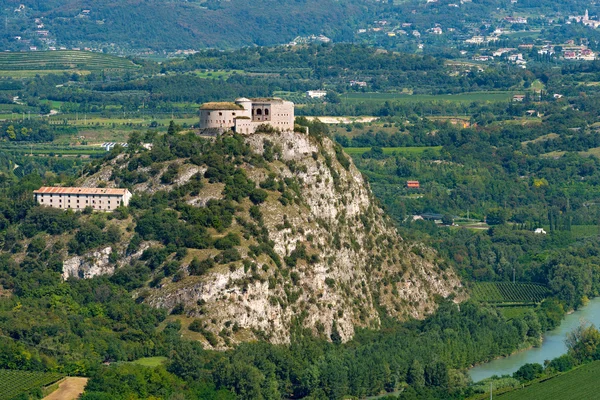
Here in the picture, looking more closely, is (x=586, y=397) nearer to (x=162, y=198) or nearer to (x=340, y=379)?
(x=340, y=379)

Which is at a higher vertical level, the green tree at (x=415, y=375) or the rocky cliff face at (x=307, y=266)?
the rocky cliff face at (x=307, y=266)

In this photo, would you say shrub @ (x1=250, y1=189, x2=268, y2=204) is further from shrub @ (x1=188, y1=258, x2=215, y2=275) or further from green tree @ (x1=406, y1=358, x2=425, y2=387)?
green tree @ (x1=406, y1=358, x2=425, y2=387)

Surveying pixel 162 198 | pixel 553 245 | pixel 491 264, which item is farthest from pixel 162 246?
pixel 553 245

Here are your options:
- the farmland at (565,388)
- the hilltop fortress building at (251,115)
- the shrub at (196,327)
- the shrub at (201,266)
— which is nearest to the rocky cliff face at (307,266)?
the shrub at (201,266)

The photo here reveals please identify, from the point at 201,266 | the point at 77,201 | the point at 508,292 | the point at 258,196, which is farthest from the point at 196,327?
the point at 508,292

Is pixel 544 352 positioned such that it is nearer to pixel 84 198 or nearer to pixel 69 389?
pixel 84 198

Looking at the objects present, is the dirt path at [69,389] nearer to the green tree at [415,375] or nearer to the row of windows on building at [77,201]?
the row of windows on building at [77,201]
